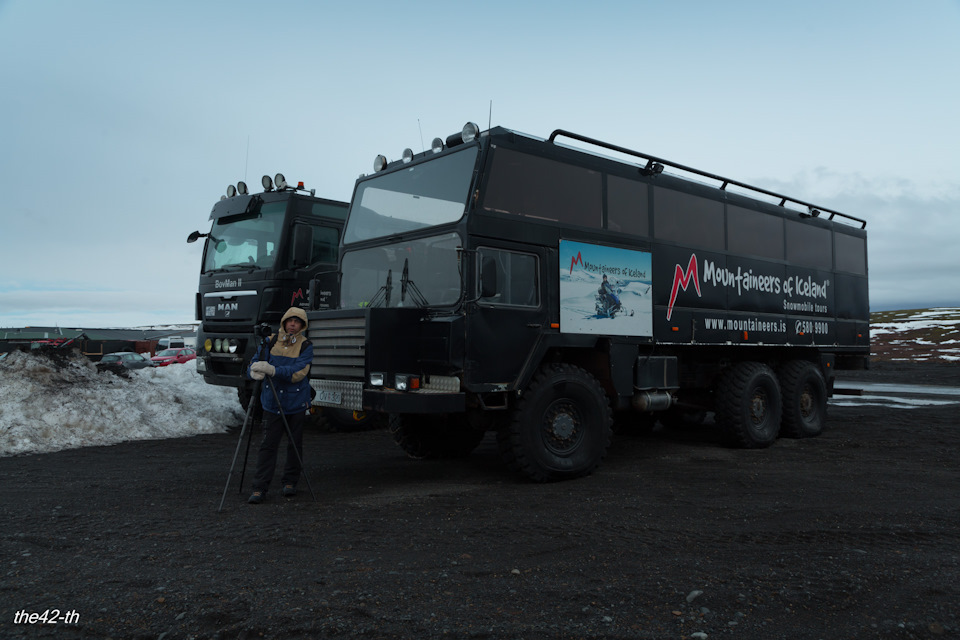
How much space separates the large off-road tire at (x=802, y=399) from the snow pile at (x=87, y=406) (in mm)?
9718

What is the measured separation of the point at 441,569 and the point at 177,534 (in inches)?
88.6

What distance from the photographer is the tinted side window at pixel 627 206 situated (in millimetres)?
8078

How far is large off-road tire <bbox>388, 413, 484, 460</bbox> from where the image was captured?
8484 millimetres

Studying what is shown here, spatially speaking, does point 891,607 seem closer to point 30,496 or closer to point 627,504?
point 627,504

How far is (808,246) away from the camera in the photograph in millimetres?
11469

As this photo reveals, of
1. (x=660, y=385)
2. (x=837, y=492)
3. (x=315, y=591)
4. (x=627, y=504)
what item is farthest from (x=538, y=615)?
(x=660, y=385)

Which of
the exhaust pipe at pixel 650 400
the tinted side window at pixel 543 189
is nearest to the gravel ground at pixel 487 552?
the exhaust pipe at pixel 650 400

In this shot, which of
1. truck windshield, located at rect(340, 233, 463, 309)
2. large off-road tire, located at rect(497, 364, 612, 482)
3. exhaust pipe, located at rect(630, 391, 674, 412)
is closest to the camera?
truck windshield, located at rect(340, 233, 463, 309)

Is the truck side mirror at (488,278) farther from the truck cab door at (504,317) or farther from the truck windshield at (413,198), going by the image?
the truck windshield at (413,198)

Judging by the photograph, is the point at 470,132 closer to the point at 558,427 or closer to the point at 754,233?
the point at 558,427

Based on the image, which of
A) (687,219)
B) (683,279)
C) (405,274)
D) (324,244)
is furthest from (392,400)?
(324,244)

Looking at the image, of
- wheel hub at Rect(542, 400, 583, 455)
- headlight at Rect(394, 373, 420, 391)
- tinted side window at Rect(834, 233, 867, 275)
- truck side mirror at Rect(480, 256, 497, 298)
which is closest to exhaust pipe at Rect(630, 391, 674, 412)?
wheel hub at Rect(542, 400, 583, 455)

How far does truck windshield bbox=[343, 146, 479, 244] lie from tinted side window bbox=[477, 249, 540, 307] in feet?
2.02

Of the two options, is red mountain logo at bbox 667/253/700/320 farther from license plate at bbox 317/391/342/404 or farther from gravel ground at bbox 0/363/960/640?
license plate at bbox 317/391/342/404
